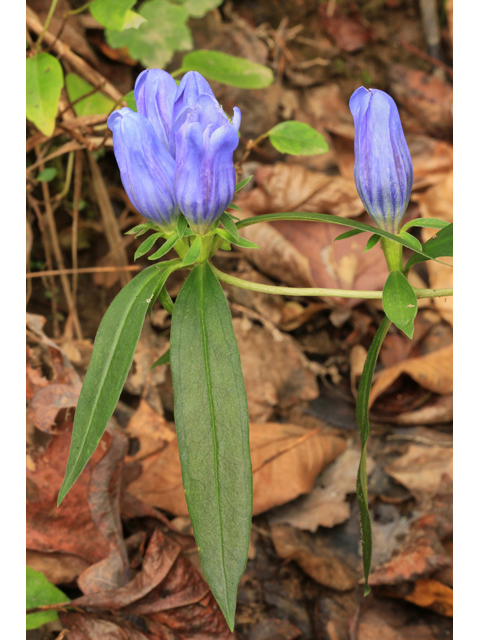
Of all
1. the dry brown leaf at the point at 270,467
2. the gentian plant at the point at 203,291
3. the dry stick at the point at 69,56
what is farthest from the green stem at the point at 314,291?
the dry stick at the point at 69,56

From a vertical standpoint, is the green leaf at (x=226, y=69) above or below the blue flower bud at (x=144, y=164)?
above

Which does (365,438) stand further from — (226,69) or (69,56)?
(69,56)

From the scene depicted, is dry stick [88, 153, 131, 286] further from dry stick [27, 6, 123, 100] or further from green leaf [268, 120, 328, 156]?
green leaf [268, 120, 328, 156]

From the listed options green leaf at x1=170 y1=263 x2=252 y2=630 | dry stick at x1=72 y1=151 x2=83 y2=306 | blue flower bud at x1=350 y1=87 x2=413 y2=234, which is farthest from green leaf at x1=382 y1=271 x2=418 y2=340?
dry stick at x1=72 y1=151 x2=83 y2=306

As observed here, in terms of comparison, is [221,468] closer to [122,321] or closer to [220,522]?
[220,522]

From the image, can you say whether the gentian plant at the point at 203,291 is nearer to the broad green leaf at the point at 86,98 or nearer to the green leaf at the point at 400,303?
the green leaf at the point at 400,303

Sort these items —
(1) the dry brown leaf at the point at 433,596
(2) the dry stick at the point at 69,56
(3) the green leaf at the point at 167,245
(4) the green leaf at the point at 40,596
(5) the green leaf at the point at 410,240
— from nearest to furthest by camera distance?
1. (3) the green leaf at the point at 167,245
2. (5) the green leaf at the point at 410,240
3. (4) the green leaf at the point at 40,596
4. (1) the dry brown leaf at the point at 433,596
5. (2) the dry stick at the point at 69,56

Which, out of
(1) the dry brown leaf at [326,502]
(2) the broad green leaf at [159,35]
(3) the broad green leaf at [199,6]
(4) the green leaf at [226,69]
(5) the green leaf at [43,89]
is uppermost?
(3) the broad green leaf at [199,6]
